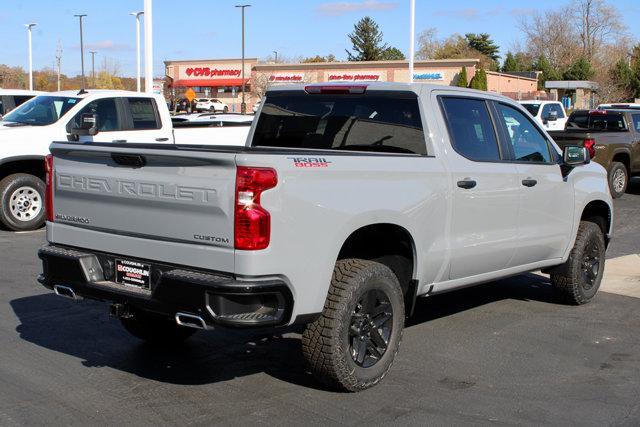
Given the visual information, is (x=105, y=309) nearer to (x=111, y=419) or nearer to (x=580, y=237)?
(x=111, y=419)

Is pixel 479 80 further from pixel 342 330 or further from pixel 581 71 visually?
pixel 342 330

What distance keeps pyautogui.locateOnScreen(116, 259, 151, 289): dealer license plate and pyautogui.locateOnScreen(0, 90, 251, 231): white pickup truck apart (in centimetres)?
657

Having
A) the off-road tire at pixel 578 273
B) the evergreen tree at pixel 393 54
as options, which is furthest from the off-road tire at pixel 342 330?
the evergreen tree at pixel 393 54

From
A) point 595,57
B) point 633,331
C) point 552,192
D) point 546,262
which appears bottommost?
point 633,331

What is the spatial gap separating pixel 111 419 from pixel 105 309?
272 centimetres

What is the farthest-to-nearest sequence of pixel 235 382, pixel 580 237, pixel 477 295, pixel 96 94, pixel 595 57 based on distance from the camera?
pixel 595 57
pixel 96 94
pixel 477 295
pixel 580 237
pixel 235 382

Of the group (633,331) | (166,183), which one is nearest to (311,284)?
(166,183)

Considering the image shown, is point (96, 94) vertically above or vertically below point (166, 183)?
above

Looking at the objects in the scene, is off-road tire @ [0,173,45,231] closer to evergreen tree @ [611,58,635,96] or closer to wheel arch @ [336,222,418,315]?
wheel arch @ [336,222,418,315]

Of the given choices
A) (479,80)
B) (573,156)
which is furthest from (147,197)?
(479,80)

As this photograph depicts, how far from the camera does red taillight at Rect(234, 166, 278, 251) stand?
427 cm

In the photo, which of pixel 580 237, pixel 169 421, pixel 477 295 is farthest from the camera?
pixel 477 295

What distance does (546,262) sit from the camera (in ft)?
23.2

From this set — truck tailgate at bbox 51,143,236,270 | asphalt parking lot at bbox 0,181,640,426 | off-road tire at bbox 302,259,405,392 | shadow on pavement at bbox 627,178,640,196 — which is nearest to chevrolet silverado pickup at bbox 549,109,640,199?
shadow on pavement at bbox 627,178,640,196
